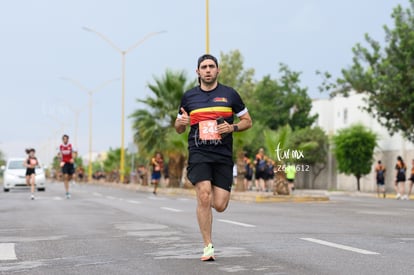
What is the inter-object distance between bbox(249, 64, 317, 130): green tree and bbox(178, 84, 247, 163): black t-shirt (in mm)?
60470

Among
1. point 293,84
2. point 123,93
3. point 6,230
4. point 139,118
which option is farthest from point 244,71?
point 6,230

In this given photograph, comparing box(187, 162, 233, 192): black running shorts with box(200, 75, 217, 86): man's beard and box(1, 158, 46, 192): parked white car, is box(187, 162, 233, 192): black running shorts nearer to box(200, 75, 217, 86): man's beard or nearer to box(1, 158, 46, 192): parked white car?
box(200, 75, 217, 86): man's beard

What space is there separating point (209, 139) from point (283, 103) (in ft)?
204

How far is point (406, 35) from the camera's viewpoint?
36312mm

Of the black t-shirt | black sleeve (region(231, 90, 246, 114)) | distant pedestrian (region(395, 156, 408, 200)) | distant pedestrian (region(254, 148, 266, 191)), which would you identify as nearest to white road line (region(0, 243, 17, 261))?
the black t-shirt

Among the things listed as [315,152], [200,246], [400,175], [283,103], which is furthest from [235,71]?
[200,246]

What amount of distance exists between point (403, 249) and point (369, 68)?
2883 centimetres

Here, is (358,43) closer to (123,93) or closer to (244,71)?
(123,93)

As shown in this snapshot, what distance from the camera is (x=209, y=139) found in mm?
8125

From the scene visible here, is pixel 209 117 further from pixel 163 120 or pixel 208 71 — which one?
pixel 163 120

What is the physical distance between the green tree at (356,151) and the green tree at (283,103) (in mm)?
19895

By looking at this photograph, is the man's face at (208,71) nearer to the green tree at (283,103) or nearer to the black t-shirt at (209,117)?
the black t-shirt at (209,117)

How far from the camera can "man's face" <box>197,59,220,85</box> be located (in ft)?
27.0

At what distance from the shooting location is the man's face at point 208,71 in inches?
324
